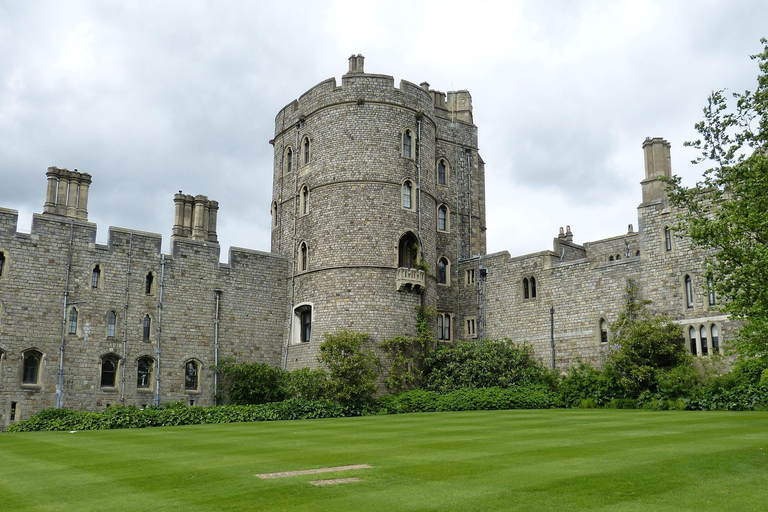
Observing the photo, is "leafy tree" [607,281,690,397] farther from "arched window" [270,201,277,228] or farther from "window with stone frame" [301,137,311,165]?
"arched window" [270,201,277,228]

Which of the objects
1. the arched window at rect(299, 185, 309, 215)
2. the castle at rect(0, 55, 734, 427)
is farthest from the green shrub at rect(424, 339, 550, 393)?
the arched window at rect(299, 185, 309, 215)

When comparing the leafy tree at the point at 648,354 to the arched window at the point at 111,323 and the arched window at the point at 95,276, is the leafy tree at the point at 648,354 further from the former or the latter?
the arched window at the point at 95,276

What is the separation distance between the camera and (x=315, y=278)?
30.5 meters

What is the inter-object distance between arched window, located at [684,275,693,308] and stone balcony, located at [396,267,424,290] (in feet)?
34.3

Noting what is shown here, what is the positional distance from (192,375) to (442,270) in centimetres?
1270

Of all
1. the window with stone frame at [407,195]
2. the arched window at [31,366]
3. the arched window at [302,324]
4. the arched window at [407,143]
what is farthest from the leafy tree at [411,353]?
the arched window at [31,366]

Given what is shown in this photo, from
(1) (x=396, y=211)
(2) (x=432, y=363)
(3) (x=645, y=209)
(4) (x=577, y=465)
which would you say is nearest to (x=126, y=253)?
(1) (x=396, y=211)

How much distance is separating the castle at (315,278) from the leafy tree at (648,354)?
640 mm

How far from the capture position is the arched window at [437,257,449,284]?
111 feet

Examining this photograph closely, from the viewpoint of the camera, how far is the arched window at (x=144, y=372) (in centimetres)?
2752

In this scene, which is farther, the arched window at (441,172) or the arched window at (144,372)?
the arched window at (441,172)

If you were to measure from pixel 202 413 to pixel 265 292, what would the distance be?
811 cm

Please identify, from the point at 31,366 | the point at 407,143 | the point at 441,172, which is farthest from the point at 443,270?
the point at 31,366

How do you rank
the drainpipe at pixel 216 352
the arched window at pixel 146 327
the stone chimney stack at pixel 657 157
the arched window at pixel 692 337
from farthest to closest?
1. the stone chimney stack at pixel 657 157
2. the drainpipe at pixel 216 352
3. the arched window at pixel 146 327
4. the arched window at pixel 692 337
